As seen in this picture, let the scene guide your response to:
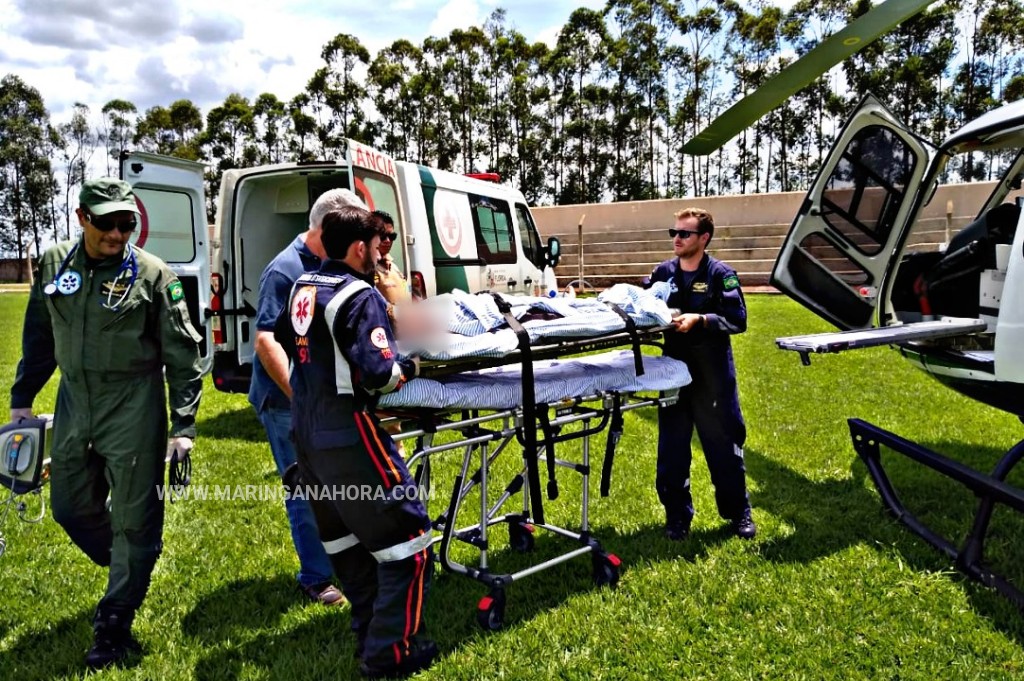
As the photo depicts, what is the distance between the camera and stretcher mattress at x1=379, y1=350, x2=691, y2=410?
9.86 ft

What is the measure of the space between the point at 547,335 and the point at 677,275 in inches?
56.7

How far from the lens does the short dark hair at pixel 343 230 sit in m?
2.80

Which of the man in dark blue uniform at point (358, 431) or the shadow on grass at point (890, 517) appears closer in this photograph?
the man in dark blue uniform at point (358, 431)

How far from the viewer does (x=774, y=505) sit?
488 cm

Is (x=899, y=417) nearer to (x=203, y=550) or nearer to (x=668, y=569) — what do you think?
(x=668, y=569)

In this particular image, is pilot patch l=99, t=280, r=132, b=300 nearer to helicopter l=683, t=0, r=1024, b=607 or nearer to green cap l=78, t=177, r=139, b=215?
green cap l=78, t=177, r=139, b=215

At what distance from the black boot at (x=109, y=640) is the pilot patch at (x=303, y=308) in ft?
4.66

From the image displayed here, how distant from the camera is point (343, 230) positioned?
2.79 metres

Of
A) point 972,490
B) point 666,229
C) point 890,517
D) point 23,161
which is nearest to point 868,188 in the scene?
point 890,517

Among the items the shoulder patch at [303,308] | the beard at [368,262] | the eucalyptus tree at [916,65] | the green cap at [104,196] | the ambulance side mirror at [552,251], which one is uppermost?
the eucalyptus tree at [916,65]

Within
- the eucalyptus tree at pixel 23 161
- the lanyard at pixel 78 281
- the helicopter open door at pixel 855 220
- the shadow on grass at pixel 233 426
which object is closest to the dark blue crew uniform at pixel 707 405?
the helicopter open door at pixel 855 220

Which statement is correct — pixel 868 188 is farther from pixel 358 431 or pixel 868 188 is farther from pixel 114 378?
pixel 114 378

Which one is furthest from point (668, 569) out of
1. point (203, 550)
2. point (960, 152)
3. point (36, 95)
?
point (36, 95)

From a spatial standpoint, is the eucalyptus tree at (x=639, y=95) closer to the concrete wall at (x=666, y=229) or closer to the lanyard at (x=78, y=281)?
the concrete wall at (x=666, y=229)
